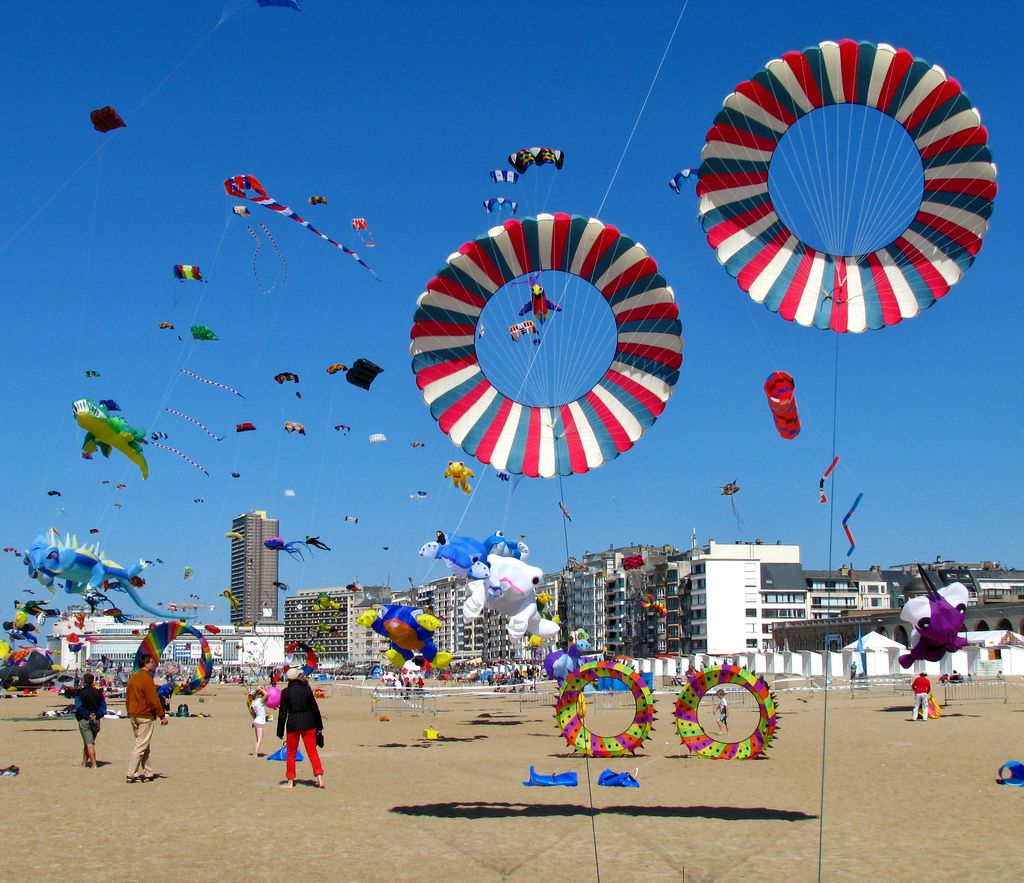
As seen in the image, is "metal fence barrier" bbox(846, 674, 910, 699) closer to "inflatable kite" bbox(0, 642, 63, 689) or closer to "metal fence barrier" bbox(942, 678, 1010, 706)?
"metal fence barrier" bbox(942, 678, 1010, 706)

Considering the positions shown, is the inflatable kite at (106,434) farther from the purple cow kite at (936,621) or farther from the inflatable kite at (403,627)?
the purple cow kite at (936,621)

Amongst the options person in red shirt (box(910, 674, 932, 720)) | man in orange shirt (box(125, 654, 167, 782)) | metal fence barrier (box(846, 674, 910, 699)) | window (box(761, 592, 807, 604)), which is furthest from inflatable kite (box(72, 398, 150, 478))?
window (box(761, 592, 807, 604))

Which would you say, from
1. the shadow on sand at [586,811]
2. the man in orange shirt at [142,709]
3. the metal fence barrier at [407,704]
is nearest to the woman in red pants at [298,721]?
the man in orange shirt at [142,709]

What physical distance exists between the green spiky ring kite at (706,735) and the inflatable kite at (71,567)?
54.0 ft

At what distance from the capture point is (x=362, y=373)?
24.0 metres

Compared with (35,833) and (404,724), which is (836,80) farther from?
(404,724)

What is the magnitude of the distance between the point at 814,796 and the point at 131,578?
69.6 feet

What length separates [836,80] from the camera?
11.4m

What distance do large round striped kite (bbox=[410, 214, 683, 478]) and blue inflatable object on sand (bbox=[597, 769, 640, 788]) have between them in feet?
12.3

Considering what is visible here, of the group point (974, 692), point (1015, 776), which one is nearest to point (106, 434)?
point (1015, 776)

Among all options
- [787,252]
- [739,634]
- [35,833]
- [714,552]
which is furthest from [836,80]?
[714,552]

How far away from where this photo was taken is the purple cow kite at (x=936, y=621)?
2606cm

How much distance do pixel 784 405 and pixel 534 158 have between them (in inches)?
269

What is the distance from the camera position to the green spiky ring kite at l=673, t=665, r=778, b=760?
16000mm
